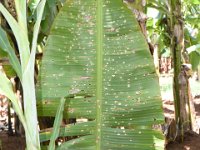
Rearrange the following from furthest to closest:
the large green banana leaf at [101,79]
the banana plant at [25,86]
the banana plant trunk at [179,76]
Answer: the banana plant trunk at [179,76] < the large green banana leaf at [101,79] < the banana plant at [25,86]

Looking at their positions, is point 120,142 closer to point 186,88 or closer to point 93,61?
point 93,61

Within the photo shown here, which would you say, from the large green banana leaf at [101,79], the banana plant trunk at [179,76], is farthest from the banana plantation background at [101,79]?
the banana plant trunk at [179,76]

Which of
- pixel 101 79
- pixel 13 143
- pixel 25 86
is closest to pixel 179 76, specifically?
pixel 13 143

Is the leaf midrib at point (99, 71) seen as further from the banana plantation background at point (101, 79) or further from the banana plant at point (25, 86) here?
the banana plant at point (25, 86)

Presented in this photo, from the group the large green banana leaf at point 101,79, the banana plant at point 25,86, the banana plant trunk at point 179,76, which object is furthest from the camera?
the banana plant trunk at point 179,76

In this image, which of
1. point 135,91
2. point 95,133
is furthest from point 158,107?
point 95,133

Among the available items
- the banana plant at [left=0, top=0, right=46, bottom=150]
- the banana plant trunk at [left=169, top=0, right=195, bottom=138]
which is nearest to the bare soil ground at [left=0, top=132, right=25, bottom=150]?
the banana plant trunk at [left=169, top=0, right=195, bottom=138]

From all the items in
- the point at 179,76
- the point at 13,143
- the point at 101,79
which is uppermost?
the point at 101,79

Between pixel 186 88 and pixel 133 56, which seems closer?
pixel 133 56

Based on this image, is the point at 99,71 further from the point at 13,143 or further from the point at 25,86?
the point at 13,143
